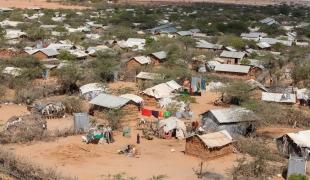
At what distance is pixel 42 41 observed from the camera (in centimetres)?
4672

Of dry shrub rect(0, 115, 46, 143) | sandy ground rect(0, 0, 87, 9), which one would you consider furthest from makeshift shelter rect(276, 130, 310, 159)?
sandy ground rect(0, 0, 87, 9)

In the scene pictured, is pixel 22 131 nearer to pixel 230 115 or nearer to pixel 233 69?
pixel 230 115

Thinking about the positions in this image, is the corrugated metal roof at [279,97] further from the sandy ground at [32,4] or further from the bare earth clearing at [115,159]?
the sandy ground at [32,4]

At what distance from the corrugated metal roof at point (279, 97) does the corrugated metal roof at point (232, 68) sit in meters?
6.94

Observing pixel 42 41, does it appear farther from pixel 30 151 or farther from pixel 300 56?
pixel 30 151

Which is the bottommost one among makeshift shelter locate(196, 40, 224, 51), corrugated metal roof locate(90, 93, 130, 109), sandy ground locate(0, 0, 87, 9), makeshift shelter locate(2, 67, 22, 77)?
sandy ground locate(0, 0, 87, 9)

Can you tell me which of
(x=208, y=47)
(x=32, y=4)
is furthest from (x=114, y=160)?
(x=32, y=4)

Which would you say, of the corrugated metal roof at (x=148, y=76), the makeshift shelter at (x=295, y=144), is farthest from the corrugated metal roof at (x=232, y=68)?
the makeshift shelter at (x=295, y=144)

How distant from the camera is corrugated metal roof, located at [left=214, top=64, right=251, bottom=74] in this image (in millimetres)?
35156

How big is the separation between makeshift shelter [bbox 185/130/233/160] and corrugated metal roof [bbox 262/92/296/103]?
811 centimetres

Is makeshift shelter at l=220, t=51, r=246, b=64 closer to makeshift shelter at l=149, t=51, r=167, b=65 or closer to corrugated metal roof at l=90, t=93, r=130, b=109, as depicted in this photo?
makeshift shelter at l=149, t=51, r=167, b=65

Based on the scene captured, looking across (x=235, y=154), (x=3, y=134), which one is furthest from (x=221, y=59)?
(x=3, y=134)

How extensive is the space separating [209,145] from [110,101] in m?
6.87

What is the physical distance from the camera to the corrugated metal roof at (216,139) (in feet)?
64.2
